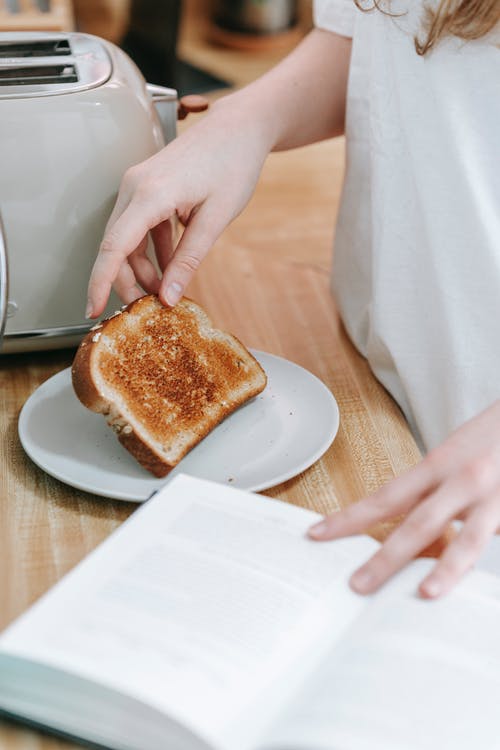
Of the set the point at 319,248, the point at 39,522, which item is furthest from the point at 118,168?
the point at 319,248

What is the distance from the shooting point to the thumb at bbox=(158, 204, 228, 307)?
3.10 ft

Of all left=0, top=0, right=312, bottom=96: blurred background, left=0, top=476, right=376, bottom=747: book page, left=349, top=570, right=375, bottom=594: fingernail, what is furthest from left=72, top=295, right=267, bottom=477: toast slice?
left=0, top=0, right=312, bottom=96: blurred background

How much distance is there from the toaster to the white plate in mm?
87

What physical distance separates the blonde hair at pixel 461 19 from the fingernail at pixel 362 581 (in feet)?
1.80

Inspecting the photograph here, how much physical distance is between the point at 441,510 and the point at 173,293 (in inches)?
15.0

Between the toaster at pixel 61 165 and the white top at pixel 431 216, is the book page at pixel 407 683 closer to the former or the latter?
the white top at pixel 431 216

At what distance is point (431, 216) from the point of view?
99cm

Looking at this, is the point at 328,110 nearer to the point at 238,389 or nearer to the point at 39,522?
the point at 238,389

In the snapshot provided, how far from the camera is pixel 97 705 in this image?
0.61 meters

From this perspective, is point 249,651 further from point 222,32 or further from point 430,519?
point 222,32

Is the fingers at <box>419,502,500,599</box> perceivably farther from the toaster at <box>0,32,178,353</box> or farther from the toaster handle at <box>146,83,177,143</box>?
the toaster handle at <box>146,83,177,143</box>

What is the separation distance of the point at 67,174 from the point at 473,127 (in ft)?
1.36

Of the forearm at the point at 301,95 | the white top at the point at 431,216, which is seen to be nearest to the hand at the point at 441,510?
the white top at the point at 431,216

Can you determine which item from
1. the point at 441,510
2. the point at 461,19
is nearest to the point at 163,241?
the point at 461,19
